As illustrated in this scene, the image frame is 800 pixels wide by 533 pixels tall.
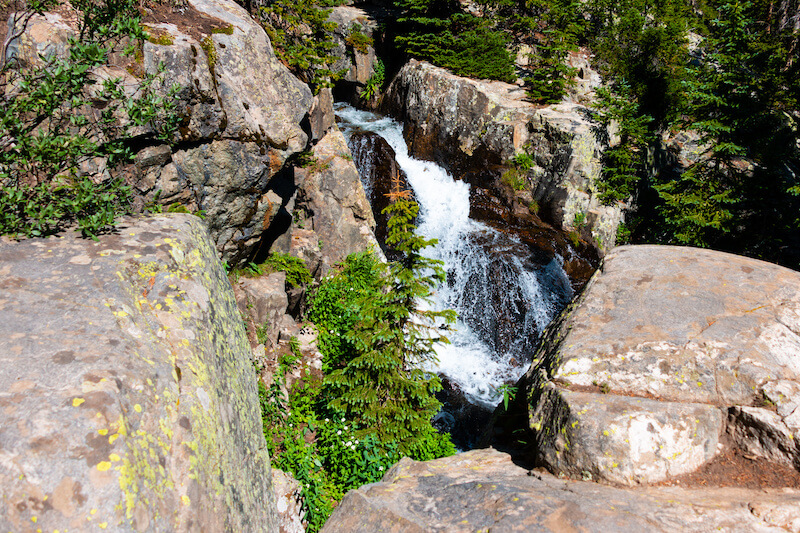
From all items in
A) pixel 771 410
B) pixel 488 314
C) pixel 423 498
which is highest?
pixel 771 410

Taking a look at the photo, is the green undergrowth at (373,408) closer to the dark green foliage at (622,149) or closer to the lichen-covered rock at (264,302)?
the lichen-covered rock at (264,302)

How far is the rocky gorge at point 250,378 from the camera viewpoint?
2.52 metres

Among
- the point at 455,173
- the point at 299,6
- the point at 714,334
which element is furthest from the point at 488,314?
the point at 299,6

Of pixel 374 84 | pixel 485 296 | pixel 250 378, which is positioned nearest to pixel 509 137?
pixel 485 296

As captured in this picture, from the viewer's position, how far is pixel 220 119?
809cm

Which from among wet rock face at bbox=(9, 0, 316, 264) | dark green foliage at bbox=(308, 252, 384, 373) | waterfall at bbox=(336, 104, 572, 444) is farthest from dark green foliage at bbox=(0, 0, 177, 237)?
waterfall at bbox=(336, 104, 572, 444)

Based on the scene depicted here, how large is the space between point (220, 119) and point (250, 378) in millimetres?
5613

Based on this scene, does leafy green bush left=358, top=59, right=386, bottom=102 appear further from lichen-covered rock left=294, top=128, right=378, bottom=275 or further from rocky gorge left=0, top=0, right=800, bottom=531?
rocky gorge left=0, top=0, right=800, bottom=531

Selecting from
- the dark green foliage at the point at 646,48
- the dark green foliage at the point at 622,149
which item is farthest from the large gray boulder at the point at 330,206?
the dark green foliage at the point at 646,48

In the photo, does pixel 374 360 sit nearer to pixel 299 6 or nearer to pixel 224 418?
pixel 224 418

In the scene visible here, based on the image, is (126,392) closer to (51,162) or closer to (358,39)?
(51,162)

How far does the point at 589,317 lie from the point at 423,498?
3.23 m

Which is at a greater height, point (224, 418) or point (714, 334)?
point (714, 334)

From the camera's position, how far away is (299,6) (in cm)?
1173
